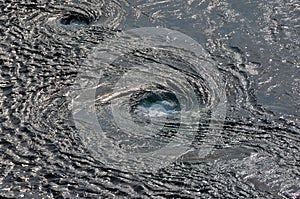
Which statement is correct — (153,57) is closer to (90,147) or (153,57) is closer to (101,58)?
(101,58)

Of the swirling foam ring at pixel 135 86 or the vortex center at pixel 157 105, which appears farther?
the vortex center at pixel 157 105

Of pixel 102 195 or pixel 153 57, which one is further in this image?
pixel 153 57

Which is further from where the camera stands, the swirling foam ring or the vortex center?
the vortex center

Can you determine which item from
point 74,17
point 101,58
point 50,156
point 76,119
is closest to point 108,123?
point 76,119

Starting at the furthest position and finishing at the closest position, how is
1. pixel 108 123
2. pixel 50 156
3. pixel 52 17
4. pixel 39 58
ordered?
pixel 52 17 < pixel 39 58 < pixel 108 123 < pixel 50 156

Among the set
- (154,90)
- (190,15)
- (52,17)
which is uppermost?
(190,15)

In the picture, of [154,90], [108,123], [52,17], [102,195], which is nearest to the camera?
[102,195]

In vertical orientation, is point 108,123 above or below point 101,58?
below
